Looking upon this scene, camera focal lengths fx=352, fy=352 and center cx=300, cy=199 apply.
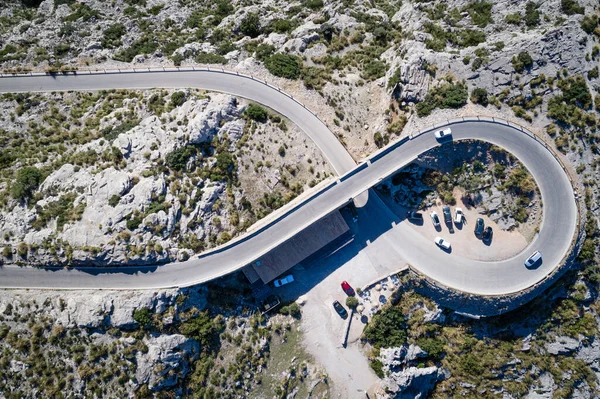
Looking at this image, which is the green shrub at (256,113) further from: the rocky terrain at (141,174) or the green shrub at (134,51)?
the green shrub at (134,51)

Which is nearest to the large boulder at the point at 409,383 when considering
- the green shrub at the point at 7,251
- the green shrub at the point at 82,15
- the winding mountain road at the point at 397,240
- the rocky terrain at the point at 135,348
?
the rocky terrain at the point at 135,348

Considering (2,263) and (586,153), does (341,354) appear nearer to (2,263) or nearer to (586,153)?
(586,153)

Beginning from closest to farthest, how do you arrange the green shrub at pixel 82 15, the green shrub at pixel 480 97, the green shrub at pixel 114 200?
the green shrub at pixel 114 200 → the green shrub at pixel 480 97 → the green shrub at pixel 82 15

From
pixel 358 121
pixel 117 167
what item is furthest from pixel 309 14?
pixel 117 167

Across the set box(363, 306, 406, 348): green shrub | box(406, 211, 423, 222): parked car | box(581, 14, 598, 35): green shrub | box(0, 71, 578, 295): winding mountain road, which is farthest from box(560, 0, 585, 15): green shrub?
box(363, 306, 406, 348): green shrub

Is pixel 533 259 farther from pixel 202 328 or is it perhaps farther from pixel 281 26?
pixel 281 26

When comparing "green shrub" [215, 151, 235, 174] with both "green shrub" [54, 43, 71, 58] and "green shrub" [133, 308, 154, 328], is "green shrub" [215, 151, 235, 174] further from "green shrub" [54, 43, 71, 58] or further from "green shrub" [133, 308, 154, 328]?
"green shrub" [54, 43, 71, 58]

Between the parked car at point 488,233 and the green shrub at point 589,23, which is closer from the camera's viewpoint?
the green shrub at point 589,23
